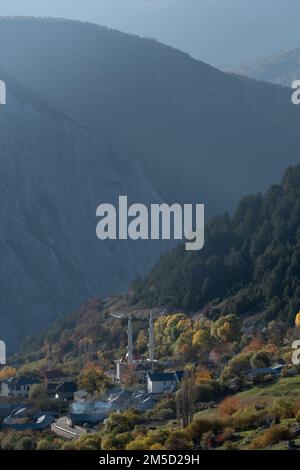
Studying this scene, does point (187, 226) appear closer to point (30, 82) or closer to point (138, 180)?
point (138, 180)

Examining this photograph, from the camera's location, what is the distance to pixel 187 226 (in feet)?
305

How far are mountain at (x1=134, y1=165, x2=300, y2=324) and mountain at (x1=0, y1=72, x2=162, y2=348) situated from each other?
27300 millimetres

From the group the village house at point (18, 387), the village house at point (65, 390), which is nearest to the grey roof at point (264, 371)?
the village house at point (65, 390)

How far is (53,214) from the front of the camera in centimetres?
10800

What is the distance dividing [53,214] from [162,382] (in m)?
61.9

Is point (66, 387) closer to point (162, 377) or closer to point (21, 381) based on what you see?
point (21, 381)

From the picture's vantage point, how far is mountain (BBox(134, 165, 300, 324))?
5766 cm

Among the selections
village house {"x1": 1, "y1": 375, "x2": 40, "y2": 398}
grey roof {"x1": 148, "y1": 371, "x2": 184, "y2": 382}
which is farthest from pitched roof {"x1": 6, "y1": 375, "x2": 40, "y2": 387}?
grey roof {"x1": 148, "y1": 371, "x2": 184, "y2": 382}

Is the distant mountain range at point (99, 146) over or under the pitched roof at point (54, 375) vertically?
over

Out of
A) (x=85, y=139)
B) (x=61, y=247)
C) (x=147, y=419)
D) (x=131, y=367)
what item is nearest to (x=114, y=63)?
(x=85, y=139)

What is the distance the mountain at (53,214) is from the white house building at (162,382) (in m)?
42.7

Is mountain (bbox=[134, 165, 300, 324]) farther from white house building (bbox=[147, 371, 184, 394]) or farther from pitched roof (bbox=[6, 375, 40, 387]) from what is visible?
pitched roof (bbox=[6, 375, 40, 387])

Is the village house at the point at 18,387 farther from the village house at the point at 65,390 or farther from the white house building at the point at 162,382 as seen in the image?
the white house building at the point at 162,382

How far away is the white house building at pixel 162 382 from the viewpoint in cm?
4647
